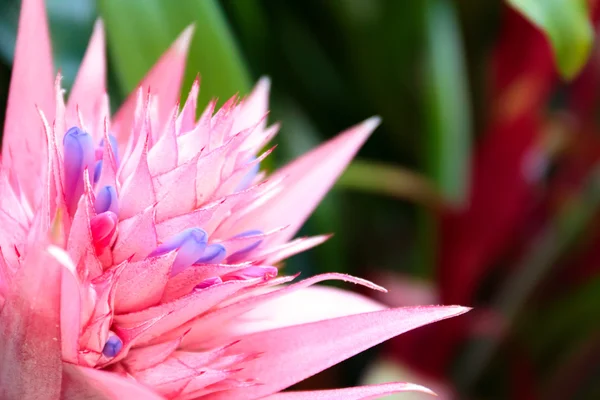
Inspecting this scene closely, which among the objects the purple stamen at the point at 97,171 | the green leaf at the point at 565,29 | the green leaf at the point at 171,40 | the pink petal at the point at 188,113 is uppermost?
the green leaf at the point at 565,29

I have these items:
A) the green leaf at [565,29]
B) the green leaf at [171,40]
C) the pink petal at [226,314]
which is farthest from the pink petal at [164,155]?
the green leaf at [565,29]

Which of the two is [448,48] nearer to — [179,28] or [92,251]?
[179,28]

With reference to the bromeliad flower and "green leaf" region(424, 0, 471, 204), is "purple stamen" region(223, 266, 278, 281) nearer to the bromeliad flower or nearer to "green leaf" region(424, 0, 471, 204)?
the bromeliad flower

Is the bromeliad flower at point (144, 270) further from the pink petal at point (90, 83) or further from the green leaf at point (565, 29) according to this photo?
the green leaf at point (565, 29)

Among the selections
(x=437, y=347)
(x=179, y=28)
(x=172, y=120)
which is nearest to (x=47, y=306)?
(x=172, y=120)

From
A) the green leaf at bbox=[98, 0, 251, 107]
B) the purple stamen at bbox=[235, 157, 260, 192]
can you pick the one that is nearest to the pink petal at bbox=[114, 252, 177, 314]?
the purple stamen at bbox=[235, 157, 260, 192]

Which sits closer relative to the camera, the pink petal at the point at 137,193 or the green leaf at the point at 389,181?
the pink petal at the point at 137,193
